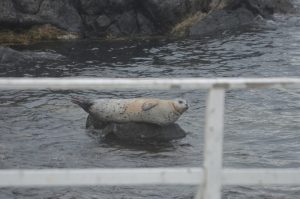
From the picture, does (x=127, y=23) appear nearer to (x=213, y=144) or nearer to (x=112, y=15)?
(x=112, y=15)

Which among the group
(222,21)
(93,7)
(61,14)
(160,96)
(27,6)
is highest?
(27,6)

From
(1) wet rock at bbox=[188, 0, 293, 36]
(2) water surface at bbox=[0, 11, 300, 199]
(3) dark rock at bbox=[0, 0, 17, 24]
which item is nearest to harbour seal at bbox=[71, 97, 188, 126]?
(2) water surface at bbox=[0, 11, 300, 199]

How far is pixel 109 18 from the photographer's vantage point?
73.4ft

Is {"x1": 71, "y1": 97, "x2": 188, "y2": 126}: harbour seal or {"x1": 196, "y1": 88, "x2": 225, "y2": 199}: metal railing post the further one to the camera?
{"x1": 71, "y1": 97, "x2": 188, "y2": 126}: harbour seal

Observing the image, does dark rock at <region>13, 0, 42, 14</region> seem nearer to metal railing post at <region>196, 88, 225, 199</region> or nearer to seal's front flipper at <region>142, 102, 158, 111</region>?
seal's front flipper at <region>142, 102, 158, 111</region>

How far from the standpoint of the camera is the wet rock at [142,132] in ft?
33.5

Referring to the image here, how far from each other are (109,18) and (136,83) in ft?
61.8

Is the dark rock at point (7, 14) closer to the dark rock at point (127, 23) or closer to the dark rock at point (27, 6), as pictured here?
the dark rock at point (27, 6)

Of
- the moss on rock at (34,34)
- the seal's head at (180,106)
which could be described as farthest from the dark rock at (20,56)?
the seal's head at (180,106)

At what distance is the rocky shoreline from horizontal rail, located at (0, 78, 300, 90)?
1760 cm

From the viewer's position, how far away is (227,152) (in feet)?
Result: 31.0

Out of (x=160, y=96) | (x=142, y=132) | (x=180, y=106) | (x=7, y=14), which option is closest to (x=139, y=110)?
(x=142, y=132)

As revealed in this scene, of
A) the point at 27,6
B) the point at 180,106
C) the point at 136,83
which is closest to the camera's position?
the point at 136,83

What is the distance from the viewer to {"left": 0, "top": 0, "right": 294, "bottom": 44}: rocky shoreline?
69.6ft
